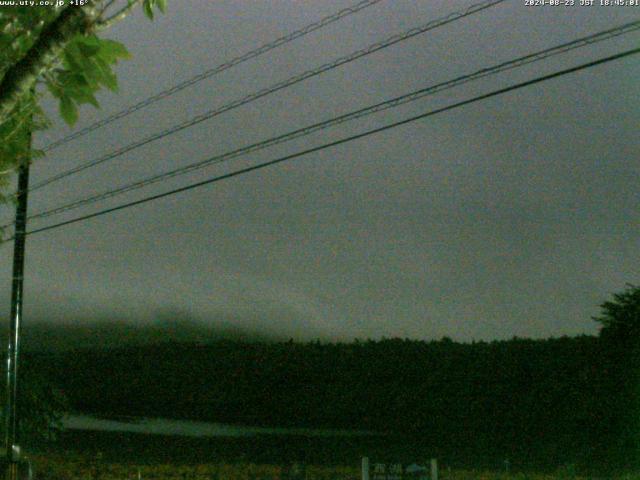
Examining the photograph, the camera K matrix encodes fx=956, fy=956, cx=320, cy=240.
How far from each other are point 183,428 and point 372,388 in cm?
916

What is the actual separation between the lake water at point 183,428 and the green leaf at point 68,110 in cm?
3235

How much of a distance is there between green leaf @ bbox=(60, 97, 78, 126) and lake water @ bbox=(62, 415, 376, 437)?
32351 mm

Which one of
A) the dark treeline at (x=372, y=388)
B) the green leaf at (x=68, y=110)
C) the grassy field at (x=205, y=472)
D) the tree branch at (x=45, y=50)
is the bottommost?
the grassy field at (x=205, y=472)

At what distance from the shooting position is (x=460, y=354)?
134 ft

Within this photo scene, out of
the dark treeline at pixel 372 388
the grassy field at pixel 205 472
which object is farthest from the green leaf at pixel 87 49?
the dark treeline at pixel 372 388

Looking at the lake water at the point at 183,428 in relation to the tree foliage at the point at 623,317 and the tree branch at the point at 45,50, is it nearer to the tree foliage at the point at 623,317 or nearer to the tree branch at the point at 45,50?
the tree foliage at the point at 623,317

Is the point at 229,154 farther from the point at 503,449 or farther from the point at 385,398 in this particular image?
the point at 385,398

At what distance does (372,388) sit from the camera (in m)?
44.2

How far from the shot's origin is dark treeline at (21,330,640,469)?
33.9 m

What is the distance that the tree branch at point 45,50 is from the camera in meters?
4.68

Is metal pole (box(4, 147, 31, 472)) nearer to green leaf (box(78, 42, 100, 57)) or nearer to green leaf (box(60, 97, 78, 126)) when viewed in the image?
green leaf (box(60, 97, 78, 126))

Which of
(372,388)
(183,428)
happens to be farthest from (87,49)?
(372,388)

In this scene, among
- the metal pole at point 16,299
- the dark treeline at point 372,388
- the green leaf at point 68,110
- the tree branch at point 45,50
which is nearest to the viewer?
the tree branch at point 45,50

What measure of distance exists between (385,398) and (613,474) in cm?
2438
